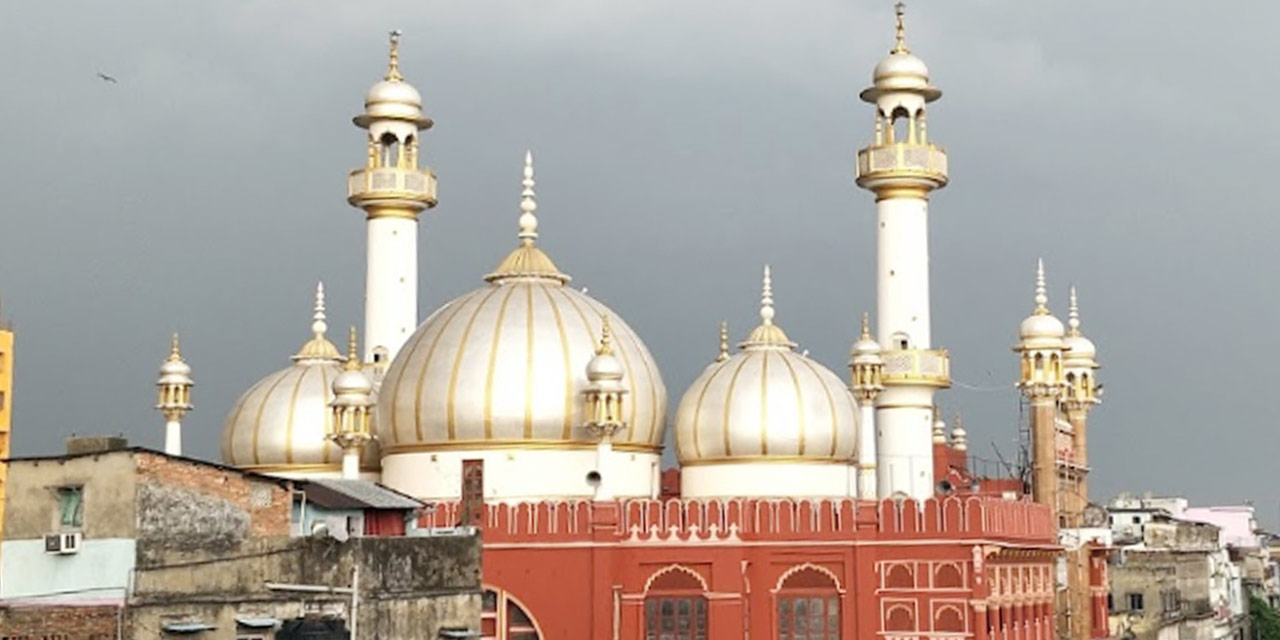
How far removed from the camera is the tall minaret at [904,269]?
41.2m

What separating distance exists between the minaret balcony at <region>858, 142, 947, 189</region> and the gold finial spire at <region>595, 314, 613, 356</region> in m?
7.06

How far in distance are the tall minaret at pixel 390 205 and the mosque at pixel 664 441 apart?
0.19ft

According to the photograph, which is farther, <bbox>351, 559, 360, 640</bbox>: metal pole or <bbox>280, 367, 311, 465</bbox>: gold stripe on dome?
<bbox>280, 367, 311, 465</bbox>: gold stripe on dome

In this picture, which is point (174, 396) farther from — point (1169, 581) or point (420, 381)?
point (1169, 581)

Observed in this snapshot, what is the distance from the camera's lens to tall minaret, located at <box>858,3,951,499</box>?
41250mm

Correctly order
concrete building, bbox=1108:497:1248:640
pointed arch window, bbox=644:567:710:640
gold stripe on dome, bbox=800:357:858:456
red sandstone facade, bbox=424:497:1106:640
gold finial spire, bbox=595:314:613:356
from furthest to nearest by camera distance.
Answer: concrete building, bbox=1108:497:1248:640 < gold stripe on dome, bbox=800:357:858:456 < gold finial spire, bbox=595:314:613:356 < pointed arch window, bbox=644:567:710:640 < red sandstone facade, bbox=424:497:1106:640

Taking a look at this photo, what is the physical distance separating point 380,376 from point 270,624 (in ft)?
60.9

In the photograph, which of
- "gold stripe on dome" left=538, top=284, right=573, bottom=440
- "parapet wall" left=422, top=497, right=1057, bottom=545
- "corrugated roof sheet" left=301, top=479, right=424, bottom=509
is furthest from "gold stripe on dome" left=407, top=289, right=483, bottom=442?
"corrugated roof sheet" left=301, top=479, right=424, bottom=509

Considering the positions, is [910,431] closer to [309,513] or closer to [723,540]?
[723,540]

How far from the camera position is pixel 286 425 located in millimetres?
42469

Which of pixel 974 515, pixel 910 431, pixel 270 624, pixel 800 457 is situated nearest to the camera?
pixel 270 624

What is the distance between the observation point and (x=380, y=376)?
43312 mm

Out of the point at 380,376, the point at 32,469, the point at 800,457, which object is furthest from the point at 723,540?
the point at 32,469

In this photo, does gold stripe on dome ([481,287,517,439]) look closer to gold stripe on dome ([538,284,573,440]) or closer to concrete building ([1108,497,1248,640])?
gold stripe on dome ([538,284,573,440])
